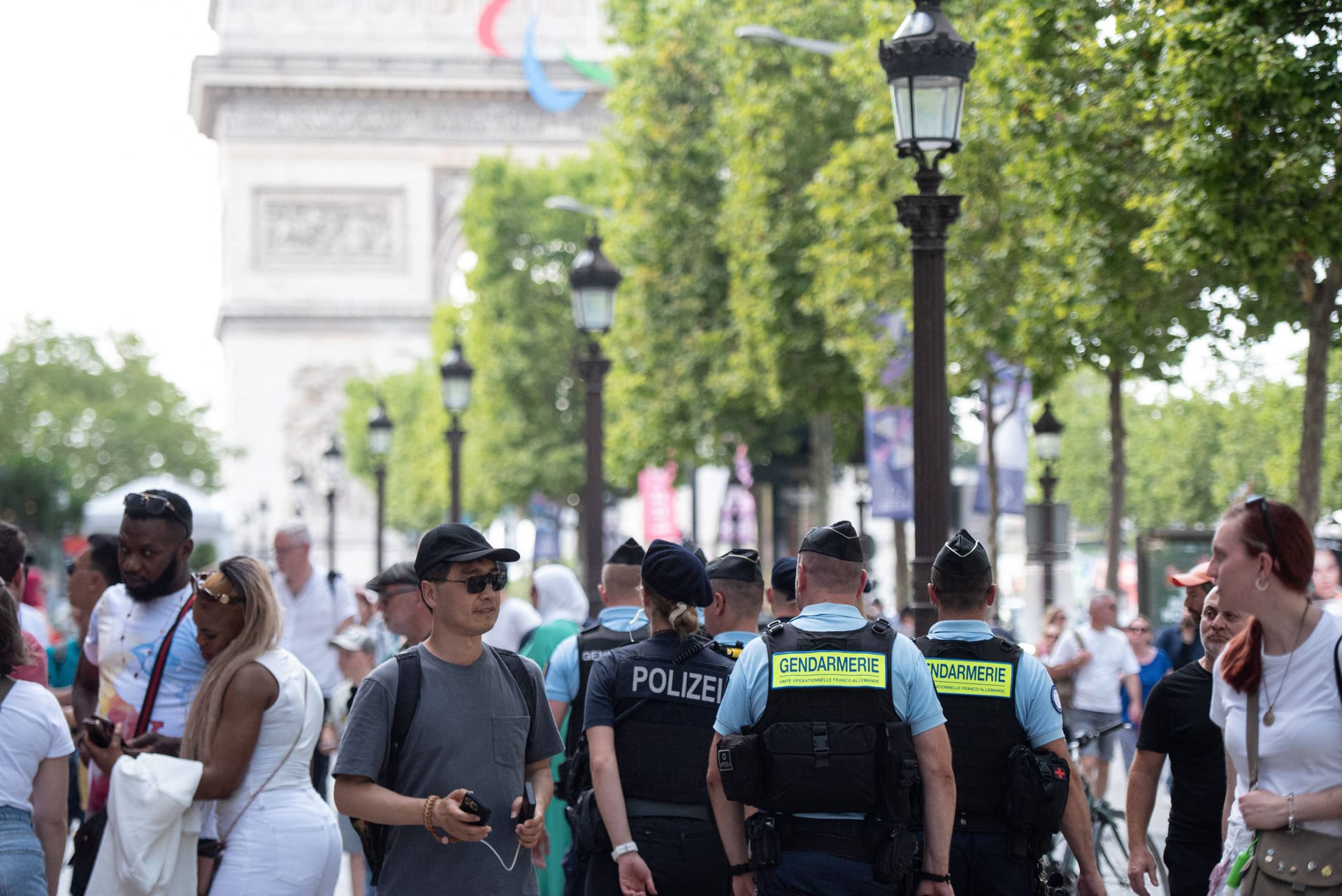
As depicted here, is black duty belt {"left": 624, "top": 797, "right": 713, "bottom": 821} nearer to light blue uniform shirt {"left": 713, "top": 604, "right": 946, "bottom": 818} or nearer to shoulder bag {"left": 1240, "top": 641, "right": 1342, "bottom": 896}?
light blue uniform shirt {"left": 713, "top": 604, "right": 946, "bottom": 818}

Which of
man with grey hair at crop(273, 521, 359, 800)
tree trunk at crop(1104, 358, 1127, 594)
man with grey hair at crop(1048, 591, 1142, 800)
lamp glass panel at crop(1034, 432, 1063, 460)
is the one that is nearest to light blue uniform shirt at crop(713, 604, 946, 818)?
man with grey hair at crop(273, 521, 359, 800)

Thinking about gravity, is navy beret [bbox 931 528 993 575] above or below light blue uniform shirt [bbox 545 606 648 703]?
above

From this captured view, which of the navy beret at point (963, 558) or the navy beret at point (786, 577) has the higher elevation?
the navy beret at point (963, 558)

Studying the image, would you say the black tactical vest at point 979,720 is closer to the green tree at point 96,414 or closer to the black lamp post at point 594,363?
the black lamp post at point 594,363

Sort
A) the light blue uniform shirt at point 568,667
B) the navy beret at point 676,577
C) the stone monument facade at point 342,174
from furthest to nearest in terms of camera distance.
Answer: the stone monument facade at point 342,174, the light blue uniform shirt at point 568,667, the navy beret at point 676,577

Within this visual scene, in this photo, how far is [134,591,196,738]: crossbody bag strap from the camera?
6.65 metres

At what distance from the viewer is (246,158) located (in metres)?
73.1

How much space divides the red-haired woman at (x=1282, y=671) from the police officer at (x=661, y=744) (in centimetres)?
199

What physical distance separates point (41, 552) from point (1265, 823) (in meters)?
58.6

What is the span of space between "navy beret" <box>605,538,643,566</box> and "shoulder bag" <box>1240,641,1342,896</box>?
13.4 feet

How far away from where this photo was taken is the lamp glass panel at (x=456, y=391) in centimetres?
2350

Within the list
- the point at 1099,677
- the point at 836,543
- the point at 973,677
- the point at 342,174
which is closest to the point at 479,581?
the point at 836,543

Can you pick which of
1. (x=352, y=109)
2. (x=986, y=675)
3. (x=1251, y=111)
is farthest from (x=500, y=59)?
(x=986, y=675)

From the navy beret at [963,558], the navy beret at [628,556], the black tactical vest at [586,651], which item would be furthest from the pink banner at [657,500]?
the navy beret at [963,558]
